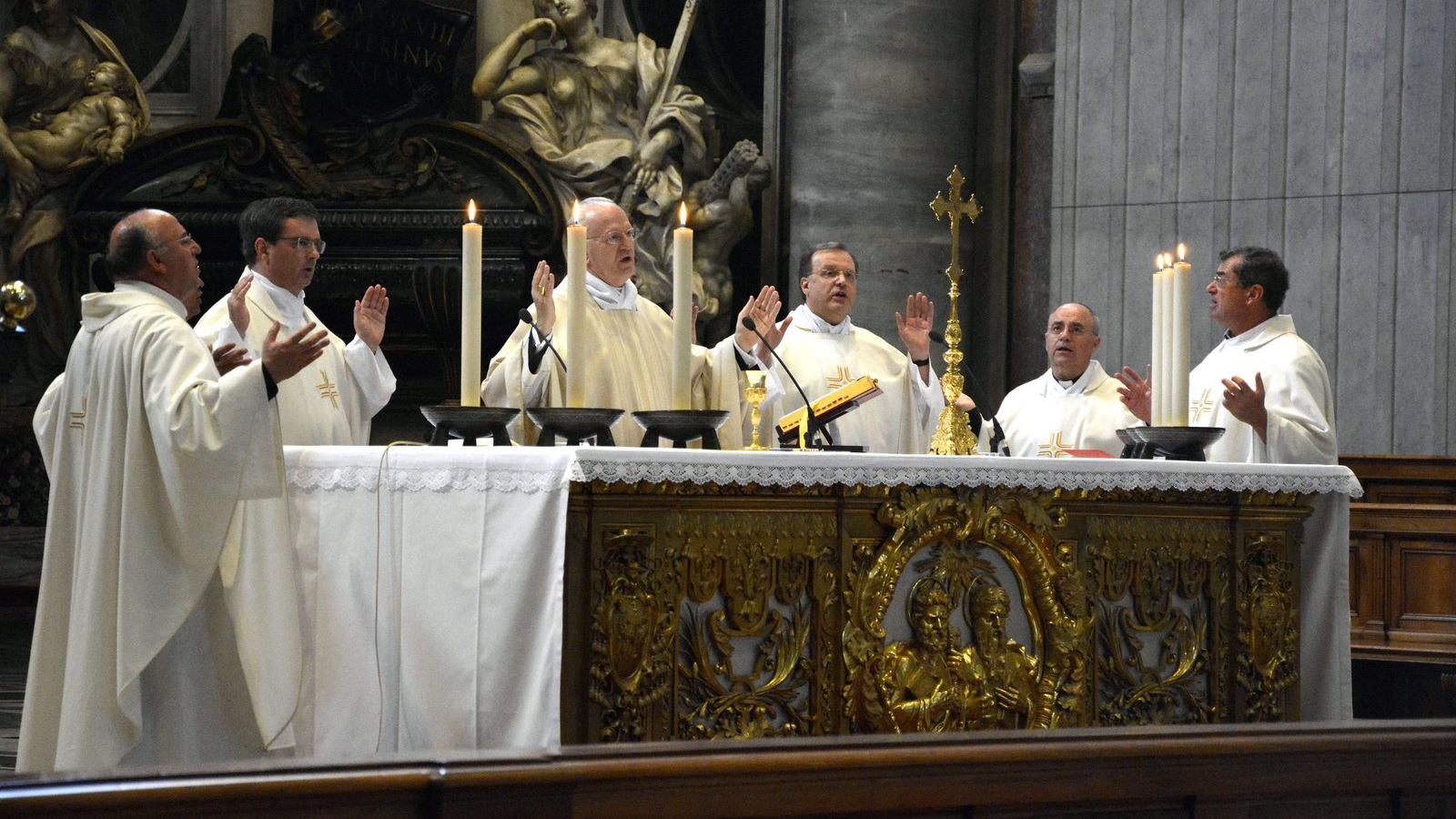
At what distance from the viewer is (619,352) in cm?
534

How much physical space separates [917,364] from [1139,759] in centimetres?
410

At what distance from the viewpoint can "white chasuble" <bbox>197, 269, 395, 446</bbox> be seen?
17.9 feet

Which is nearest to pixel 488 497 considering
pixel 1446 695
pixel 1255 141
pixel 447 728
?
pixel 447 728

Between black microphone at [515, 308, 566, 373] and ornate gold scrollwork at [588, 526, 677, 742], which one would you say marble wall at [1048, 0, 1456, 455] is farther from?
ornate gold scrollwork at [588, 526, 677, 742]

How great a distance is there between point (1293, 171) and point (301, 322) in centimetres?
504

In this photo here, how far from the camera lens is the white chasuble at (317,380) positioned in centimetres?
545

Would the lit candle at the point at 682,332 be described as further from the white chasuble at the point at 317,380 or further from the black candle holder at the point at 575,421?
the white chasuble at the point at 317,380

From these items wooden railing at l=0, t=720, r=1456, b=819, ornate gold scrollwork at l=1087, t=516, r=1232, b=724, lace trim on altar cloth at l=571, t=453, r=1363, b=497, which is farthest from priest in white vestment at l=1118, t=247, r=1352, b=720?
wooden railing at l=0, t=720, r=1456, b=819

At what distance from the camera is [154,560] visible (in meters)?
4.36

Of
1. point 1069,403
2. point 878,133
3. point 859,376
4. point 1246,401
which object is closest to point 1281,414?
point 1246,401

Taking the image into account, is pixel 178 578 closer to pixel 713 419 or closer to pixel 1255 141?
pixel 713 419

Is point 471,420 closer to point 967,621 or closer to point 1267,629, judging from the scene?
point 967,621

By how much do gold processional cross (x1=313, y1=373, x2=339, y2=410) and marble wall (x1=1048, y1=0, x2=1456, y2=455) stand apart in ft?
14.8

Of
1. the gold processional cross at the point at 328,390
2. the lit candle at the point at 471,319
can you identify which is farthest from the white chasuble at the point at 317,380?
the lit candle at the point at 471,319
